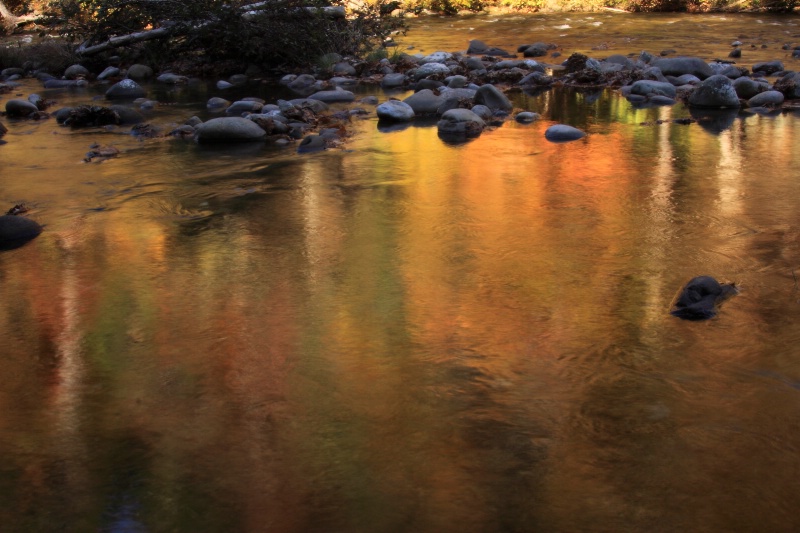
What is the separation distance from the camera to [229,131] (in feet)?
31.9

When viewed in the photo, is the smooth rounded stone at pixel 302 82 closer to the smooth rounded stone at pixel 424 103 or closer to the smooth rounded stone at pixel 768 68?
the smooth rounded stone at pixel 424 103

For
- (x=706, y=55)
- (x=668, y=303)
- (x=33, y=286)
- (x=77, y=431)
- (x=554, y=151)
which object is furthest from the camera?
(x=706, y=55)

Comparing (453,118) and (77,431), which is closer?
(77,431)

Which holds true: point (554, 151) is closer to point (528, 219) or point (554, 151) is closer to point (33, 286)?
point (528, 219)

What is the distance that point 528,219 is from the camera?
256 inches

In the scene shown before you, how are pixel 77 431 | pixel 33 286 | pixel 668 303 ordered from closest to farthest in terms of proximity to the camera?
pixel 77 431, pixel 668 303, pixel 33 286

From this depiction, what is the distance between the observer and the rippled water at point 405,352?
3.26 metres

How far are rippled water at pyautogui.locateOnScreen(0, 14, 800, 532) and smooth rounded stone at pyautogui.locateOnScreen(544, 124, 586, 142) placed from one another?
3.83 ft

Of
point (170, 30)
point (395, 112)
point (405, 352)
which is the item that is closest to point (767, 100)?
point (395, 112)

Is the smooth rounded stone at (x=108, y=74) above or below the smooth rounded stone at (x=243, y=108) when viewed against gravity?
above

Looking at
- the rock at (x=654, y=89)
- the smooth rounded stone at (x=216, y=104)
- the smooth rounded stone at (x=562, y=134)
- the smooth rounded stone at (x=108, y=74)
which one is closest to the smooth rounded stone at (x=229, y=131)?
the smooth rounded stone at (x=216, y=104)

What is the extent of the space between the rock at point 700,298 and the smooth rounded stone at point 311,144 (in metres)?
5.06

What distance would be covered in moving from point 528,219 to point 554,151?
8.09 feet

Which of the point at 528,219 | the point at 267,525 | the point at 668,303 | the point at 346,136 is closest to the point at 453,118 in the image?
the point at 346,136
